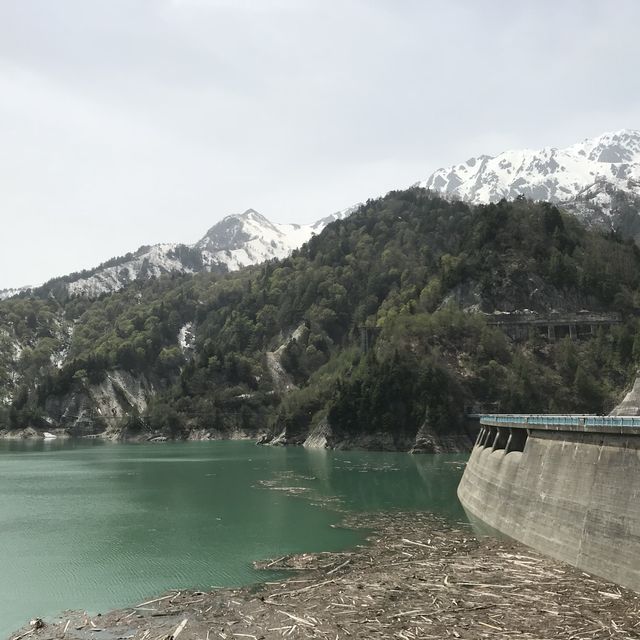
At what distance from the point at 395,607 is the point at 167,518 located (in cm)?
3640

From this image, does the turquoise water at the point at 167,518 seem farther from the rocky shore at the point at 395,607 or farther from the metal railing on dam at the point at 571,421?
the metal railing on dam at the point at 571,421

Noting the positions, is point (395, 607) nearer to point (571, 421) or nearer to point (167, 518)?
point (571, 421)

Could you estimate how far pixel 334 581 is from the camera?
34.5 meters

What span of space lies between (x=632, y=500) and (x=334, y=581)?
53.5ft

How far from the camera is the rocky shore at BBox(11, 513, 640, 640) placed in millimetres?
26891

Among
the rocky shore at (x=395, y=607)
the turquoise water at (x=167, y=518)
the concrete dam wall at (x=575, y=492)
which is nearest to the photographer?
the rocky shore at (x=395, y=607)

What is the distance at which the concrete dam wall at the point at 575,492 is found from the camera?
106 feet

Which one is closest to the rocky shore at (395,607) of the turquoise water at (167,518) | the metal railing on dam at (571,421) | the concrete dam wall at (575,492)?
the concrete dam wall at (575,492)

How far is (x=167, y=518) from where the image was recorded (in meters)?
60.6

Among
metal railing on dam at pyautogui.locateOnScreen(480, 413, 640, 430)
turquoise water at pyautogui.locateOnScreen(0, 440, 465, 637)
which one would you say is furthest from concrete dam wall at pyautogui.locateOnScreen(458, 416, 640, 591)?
turquoise water at pyautogui.locateOnScreen(0, 440, 465, 637)

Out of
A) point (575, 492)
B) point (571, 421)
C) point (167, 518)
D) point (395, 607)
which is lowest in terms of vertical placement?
point (167, 518)

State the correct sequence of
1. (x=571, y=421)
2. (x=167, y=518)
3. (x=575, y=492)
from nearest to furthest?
(x=575, y=492) < (x=571, y=421) < (x=167, y=518)

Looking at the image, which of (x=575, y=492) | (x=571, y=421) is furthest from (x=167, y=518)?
(x=575, y=492)

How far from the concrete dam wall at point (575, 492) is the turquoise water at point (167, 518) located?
10.4 metres
